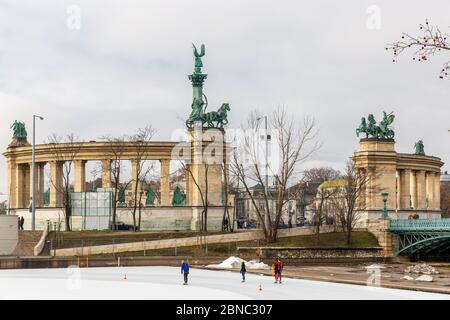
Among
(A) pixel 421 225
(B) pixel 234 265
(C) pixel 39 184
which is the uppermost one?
(C) pixel 39 184

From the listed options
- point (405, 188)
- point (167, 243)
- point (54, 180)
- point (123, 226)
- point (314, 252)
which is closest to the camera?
point (167, 243)

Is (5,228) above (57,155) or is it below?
below

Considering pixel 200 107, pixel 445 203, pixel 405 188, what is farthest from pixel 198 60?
pixel 445 203

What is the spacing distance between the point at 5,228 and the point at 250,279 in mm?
28531

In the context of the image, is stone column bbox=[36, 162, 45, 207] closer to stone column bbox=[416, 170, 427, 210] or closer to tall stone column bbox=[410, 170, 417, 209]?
tall stone column bbox=[410, 170, 417, 209]

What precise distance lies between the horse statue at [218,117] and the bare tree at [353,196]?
16042 mm

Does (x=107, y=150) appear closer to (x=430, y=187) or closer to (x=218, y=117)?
(x=218, y=117)

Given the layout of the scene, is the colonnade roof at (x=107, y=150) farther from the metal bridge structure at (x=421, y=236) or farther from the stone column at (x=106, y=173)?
the metal bridge structure at (x=421, y=236)

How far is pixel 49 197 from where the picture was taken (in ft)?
375

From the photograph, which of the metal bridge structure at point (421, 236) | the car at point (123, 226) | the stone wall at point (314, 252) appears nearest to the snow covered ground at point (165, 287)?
the stone wall at point (314, 252)

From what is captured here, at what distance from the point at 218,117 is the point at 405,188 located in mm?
30528

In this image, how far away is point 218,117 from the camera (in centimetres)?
10194
